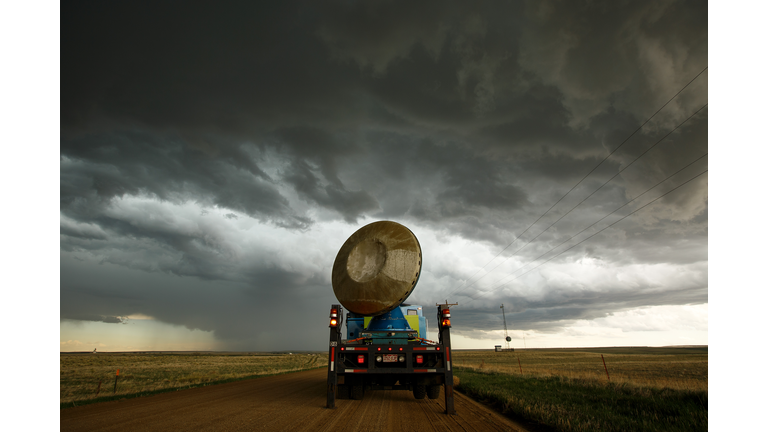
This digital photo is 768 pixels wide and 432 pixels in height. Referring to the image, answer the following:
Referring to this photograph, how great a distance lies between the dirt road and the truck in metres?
0.53

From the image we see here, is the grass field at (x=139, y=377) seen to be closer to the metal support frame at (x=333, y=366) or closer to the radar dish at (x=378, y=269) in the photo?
the metal support frame at (x=333, y=366)

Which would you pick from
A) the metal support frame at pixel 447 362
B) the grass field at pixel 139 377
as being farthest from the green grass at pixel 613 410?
the grass field at pixel 139 377

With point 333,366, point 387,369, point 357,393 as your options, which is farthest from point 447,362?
point 357,393

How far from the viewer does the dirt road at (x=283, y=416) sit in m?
6.40

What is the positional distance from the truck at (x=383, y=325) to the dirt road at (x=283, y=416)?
0.53 m

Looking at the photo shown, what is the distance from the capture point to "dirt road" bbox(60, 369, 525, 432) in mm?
6404

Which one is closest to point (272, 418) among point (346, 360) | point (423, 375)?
point (346, 360)

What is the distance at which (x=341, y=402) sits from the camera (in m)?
9.25

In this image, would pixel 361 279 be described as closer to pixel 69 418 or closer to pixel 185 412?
pixel 185 412

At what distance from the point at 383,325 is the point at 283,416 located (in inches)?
131

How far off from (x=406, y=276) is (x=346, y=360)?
2481 mm

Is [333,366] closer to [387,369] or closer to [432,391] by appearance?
[387,369]

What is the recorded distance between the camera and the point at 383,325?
9664 mm

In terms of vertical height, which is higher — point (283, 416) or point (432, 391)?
point (283, 416)
